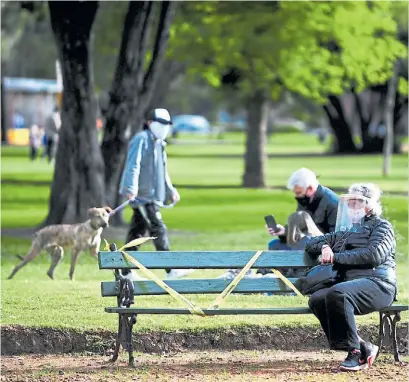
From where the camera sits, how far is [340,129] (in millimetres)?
67375

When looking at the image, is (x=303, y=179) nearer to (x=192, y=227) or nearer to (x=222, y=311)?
(x=222, y=311)

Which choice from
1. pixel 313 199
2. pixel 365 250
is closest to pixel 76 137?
pixel 313 199

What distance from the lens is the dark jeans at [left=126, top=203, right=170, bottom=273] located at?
14.1m

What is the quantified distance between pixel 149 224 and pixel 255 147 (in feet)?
77.4

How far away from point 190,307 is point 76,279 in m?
5.25

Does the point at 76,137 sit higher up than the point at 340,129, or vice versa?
the point at 76,137

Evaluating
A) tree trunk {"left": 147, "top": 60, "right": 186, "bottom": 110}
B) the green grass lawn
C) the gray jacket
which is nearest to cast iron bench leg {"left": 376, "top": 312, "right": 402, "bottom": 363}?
the green grass lawn

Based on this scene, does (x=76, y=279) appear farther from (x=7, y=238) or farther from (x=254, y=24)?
(x=254, y=24)

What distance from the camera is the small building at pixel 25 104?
7631 cm

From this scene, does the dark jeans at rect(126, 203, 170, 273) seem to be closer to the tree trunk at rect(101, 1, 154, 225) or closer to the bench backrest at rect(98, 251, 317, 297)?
the bench backrest at rect(98, 251, 317, 297)

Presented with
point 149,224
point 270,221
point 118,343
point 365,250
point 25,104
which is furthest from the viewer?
point 25,104

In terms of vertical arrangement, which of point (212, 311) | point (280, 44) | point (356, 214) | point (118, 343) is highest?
point (280, 44)

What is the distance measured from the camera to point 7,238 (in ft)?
68.3

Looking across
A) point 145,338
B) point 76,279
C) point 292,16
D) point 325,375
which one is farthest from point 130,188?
point 292,16
